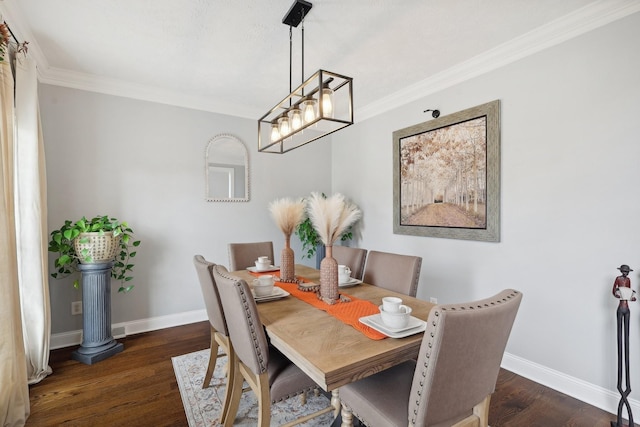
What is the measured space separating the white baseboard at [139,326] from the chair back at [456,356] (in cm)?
302

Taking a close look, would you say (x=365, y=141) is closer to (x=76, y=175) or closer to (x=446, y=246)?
(x=446, y=246)

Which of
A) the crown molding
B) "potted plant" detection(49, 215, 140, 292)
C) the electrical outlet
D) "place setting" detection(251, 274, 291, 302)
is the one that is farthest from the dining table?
the electrical outlet

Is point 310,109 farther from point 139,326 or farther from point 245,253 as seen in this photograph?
point 139,326

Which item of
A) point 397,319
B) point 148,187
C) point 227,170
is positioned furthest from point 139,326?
point 397,319

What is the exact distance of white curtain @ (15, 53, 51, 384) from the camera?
2.19 m

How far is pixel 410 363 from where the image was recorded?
1569 millimetres

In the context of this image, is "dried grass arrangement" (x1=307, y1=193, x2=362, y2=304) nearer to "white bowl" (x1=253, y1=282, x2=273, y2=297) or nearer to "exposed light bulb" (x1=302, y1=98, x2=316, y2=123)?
"white bowl" (x1=253, y1=282, x2=273, y2=297)

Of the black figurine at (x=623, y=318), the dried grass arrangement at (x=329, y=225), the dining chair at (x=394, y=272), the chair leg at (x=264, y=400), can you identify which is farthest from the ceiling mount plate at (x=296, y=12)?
the black figurine at (x=623, y=318)

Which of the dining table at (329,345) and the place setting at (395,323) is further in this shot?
the place setting at (395,323)

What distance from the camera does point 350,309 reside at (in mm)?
1663

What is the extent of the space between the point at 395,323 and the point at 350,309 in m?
0.36

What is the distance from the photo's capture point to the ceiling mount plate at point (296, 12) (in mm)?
1909

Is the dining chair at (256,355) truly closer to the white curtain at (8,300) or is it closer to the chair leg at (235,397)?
the chair leg at (235,397)

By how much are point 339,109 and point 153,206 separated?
2.43 meters
